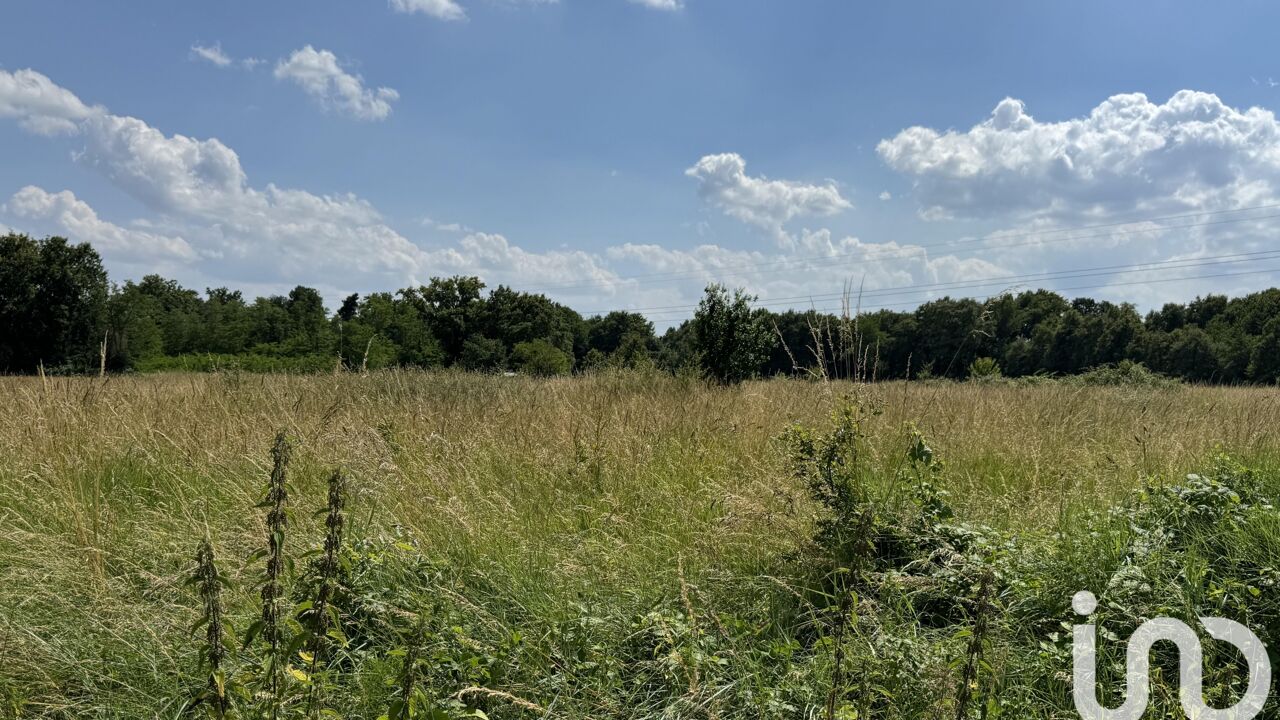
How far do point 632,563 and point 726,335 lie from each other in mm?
11331

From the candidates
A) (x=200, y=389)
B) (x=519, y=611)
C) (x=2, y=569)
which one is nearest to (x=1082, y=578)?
(x=519, y=611)

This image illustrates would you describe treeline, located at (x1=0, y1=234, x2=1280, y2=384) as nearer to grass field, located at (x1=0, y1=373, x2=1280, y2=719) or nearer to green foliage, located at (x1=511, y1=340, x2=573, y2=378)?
green foliage, located at (x1=511, y1=340, x2=573, y2=378)

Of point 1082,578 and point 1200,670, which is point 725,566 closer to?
point 1082,578

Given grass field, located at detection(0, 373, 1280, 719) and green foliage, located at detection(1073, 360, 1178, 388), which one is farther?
green foliage, located at detection(1073, 360, 1178, 388)

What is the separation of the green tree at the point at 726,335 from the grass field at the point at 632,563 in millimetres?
8663

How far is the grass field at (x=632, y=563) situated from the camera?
2.10 metres

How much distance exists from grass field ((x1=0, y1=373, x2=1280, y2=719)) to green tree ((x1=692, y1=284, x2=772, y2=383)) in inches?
341

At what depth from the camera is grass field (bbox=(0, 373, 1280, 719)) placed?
6.90 ft

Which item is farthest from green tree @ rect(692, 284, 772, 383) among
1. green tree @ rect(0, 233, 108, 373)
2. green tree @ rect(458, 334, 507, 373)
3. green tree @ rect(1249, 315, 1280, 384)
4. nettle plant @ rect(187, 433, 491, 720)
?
green tree @ rect(458, 334, 507, 373)

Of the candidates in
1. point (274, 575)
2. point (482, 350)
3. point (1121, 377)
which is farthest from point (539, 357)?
point (274, 575)

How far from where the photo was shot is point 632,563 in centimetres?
301

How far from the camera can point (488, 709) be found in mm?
2092

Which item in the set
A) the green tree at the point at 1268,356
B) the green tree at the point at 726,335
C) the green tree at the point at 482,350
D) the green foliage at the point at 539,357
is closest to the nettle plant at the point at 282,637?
the green tree at the point at 726,335

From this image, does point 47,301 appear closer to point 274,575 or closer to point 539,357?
point 539,357
